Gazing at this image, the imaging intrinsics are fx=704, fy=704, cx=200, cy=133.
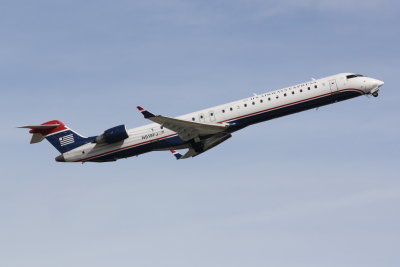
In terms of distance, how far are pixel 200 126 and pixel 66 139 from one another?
9616 mm

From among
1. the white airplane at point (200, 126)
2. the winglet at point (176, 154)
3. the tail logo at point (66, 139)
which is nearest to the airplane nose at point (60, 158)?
the white airplane at point (200, 126)

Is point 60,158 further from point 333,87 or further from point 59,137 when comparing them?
point 333,87

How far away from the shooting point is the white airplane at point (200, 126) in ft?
144

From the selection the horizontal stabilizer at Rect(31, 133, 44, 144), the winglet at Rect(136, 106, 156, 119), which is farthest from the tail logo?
the winglet at Rect(136, 106, 156, 119)

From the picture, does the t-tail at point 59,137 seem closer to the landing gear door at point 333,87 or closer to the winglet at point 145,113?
the winglet at point 145,113

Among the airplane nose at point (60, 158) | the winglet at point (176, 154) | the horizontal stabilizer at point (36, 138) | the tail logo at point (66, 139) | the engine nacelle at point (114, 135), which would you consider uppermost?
the horizontal stabilizer at point (36, 138)

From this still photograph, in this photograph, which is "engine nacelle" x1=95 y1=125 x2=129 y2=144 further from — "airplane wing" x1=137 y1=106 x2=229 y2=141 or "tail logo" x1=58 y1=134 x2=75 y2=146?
"airplane wing" x1=137 y1=106 x2=229 y2=141

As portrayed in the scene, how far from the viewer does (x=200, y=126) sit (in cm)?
4381

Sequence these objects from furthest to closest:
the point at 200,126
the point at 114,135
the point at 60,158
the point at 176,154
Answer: the point at 176,154 < the point at 60,158 < the point at 114,135 < the point at 200,126

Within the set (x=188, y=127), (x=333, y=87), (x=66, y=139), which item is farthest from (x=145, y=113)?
(x=333, y=87)

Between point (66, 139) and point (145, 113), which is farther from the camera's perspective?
point (66, 139)

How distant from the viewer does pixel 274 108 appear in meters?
44.0

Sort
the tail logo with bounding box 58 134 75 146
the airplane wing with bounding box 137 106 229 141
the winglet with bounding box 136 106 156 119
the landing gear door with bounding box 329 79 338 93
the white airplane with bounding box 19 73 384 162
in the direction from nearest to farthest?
the winglet with bounding box 136 106 156 119, the airplane wing with bounding box 137 106 229 141, the white airplane with bounding box 19 73 384 162, the landing gear door with bounding box 329 79 338 93, the tail logo with bounding box 58 134 75 146

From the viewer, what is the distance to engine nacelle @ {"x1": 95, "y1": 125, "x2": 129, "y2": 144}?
149 ft
